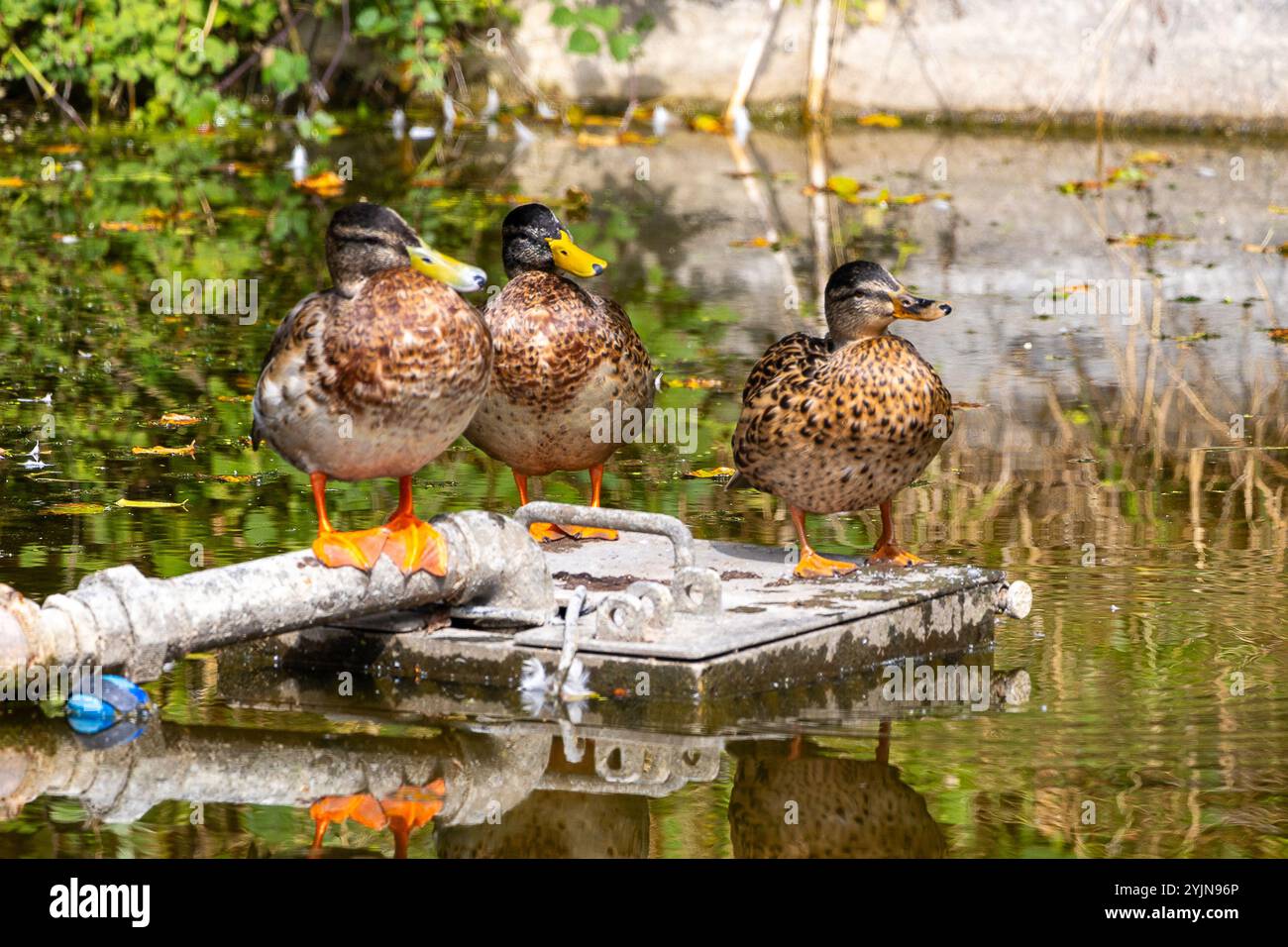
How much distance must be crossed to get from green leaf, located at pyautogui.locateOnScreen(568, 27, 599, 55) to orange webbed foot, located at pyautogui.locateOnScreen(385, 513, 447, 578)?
10878mm

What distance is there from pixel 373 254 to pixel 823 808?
1.74 m

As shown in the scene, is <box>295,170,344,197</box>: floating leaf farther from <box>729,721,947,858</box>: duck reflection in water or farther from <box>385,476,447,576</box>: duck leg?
<box>729,721,947,858</box>: duck reflection in water

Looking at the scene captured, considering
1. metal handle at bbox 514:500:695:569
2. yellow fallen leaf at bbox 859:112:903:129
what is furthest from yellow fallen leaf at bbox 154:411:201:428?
yellow fallen leaf at bbox 859:112:903:129

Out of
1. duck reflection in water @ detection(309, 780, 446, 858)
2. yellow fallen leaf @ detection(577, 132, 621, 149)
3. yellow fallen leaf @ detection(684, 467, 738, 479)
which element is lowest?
duck reflection in water @ detection(309, 780, 446, 858)

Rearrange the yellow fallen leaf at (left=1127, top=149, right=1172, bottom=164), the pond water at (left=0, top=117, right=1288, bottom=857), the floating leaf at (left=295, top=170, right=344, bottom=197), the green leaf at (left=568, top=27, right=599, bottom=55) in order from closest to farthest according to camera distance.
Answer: the pond water at (left=0, top=117, right=1288, bottom=857) → the floating leaf at (left=295, top=170, right=344, bottom=197) → the yellow fallen leaf at (left=1127, top=149, right=1172, bottom=164) → the green leaf at (left=568, top=27, right=599, bottom=55)

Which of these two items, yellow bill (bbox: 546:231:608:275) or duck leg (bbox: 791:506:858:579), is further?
yellow bill (bbox: 546:231:608:275)

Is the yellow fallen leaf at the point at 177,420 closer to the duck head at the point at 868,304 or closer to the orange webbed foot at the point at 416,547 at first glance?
the orange webbed foot at the point at 416,547

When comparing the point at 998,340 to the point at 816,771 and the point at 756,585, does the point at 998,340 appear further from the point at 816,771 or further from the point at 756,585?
the point at 816,771

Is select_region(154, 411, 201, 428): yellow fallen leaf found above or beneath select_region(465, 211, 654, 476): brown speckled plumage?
beneath

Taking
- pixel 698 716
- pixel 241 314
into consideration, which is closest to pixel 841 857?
pixel 698 716

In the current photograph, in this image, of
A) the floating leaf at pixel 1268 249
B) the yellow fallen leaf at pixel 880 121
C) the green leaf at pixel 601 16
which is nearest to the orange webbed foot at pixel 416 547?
the floating leaf at pixel 1268 249

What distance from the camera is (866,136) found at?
52.9ft

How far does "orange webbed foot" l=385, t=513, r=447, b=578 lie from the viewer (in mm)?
5125

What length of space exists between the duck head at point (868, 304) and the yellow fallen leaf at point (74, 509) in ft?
7.90
